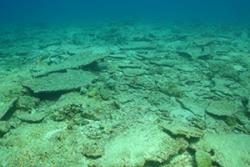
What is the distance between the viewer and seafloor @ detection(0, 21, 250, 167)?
5.61 metres

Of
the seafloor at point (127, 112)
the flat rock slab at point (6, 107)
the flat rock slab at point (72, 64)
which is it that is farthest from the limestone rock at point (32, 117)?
the flat rock slab at point (72, 64)

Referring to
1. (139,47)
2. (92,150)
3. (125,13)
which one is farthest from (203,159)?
(125,13)

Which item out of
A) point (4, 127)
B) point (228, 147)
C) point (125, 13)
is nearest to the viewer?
point (228, 147)

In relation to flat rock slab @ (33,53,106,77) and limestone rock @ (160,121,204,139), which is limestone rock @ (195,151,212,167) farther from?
flat rock slab @ (33,53,106,77)

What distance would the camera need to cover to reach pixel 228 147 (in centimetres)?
591

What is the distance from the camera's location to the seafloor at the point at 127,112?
18.4 feet

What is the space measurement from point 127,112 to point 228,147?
237 centimetres

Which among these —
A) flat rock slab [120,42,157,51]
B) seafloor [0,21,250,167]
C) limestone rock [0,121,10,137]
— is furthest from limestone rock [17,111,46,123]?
flat rock slab [120,42,157,51]

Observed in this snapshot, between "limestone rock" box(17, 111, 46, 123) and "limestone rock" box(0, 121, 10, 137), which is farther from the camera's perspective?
"limestone rock" box(17, 111, 46, 123)

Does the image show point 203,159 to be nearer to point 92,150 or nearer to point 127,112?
point 92,150

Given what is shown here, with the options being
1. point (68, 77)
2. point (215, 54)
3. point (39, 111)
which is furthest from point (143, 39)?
point (39, 111)

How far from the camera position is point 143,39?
1697cm

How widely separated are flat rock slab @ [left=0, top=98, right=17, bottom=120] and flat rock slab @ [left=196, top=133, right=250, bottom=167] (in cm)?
426

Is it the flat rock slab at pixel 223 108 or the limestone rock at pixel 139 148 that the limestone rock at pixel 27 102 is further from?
the flat rock slab at pixel 223 108
